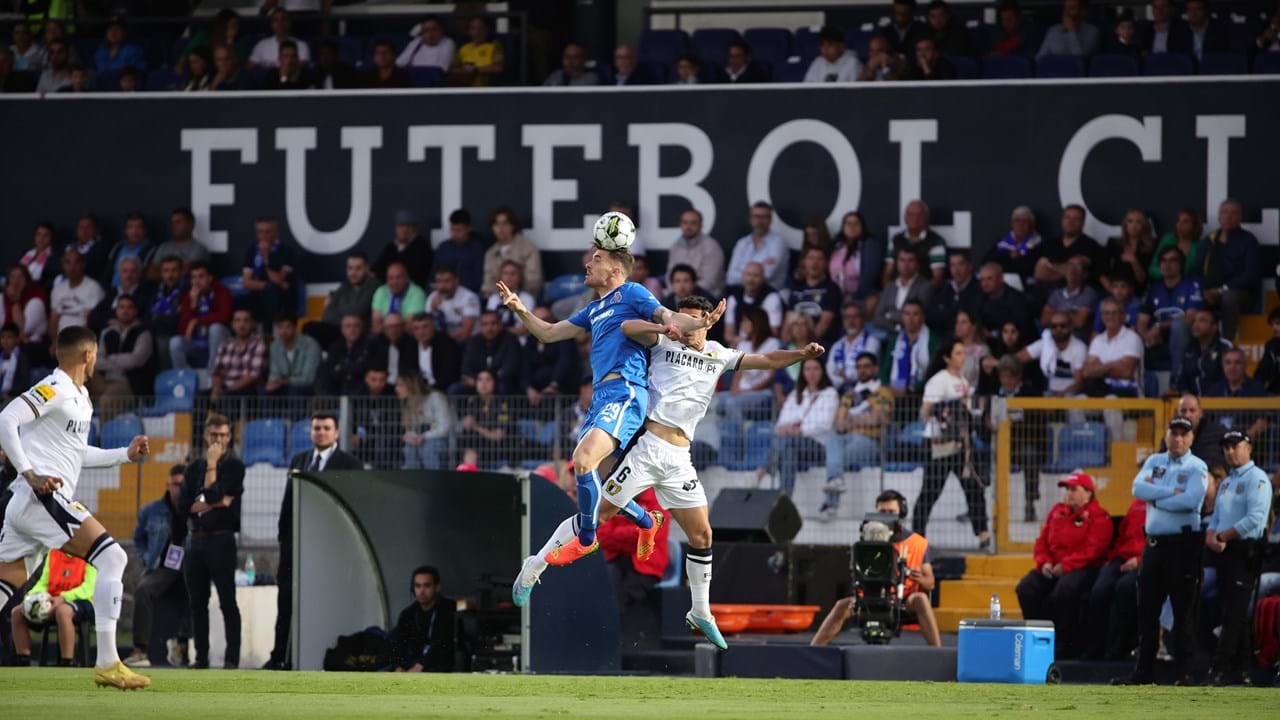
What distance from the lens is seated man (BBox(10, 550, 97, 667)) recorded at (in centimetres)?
1645

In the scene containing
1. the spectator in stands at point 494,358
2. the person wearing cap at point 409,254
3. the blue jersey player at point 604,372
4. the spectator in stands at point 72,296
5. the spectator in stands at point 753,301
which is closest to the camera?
the blue jersey player at point 604,372

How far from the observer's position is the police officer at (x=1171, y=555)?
48.3 feet

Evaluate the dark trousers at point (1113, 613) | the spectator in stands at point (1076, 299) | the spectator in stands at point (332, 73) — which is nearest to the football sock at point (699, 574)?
the dark trousers at point (1113, 613)

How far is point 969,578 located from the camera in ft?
57.5

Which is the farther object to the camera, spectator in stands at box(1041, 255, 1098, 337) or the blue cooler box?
spectator in stands at box(1041, 255, 1098, 337)

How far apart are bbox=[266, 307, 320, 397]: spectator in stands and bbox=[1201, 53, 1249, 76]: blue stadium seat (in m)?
10.6

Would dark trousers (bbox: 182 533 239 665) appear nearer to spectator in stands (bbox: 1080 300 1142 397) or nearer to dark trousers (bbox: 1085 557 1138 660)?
dark trousers (bbox: 1085 557 1138 660)

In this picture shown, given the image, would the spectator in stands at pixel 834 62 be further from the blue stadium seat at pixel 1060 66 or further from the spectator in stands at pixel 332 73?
the spectator in stands at pixel 332 73

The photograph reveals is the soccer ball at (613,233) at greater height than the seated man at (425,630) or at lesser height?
greater

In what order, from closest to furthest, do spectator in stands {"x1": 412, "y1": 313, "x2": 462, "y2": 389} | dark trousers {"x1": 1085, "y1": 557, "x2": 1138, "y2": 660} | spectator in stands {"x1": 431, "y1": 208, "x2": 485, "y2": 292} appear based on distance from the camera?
1. dark trousers {"x1": 1085, "y1": 557, "x2": 1138, "y2": 660}
2. spectator in stands {"x1": 412, "y1": 313, "x2": 462, "y2": 389}
3. spectator in stands {"x1": 431, "y1": 208, "x2": 485, "y2": 292}

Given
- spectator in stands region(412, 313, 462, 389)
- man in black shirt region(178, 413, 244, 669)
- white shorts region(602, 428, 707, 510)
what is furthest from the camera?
spectator in stands region(412, 313, 462, 389)

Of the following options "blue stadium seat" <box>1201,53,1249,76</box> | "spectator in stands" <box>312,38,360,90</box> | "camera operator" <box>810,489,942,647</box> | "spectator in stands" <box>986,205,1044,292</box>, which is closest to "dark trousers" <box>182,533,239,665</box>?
"camera operator" <box>810,489,942,647</box>

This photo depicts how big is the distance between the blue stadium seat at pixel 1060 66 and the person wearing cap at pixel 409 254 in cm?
749

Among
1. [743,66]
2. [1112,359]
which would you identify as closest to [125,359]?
[743,66]
